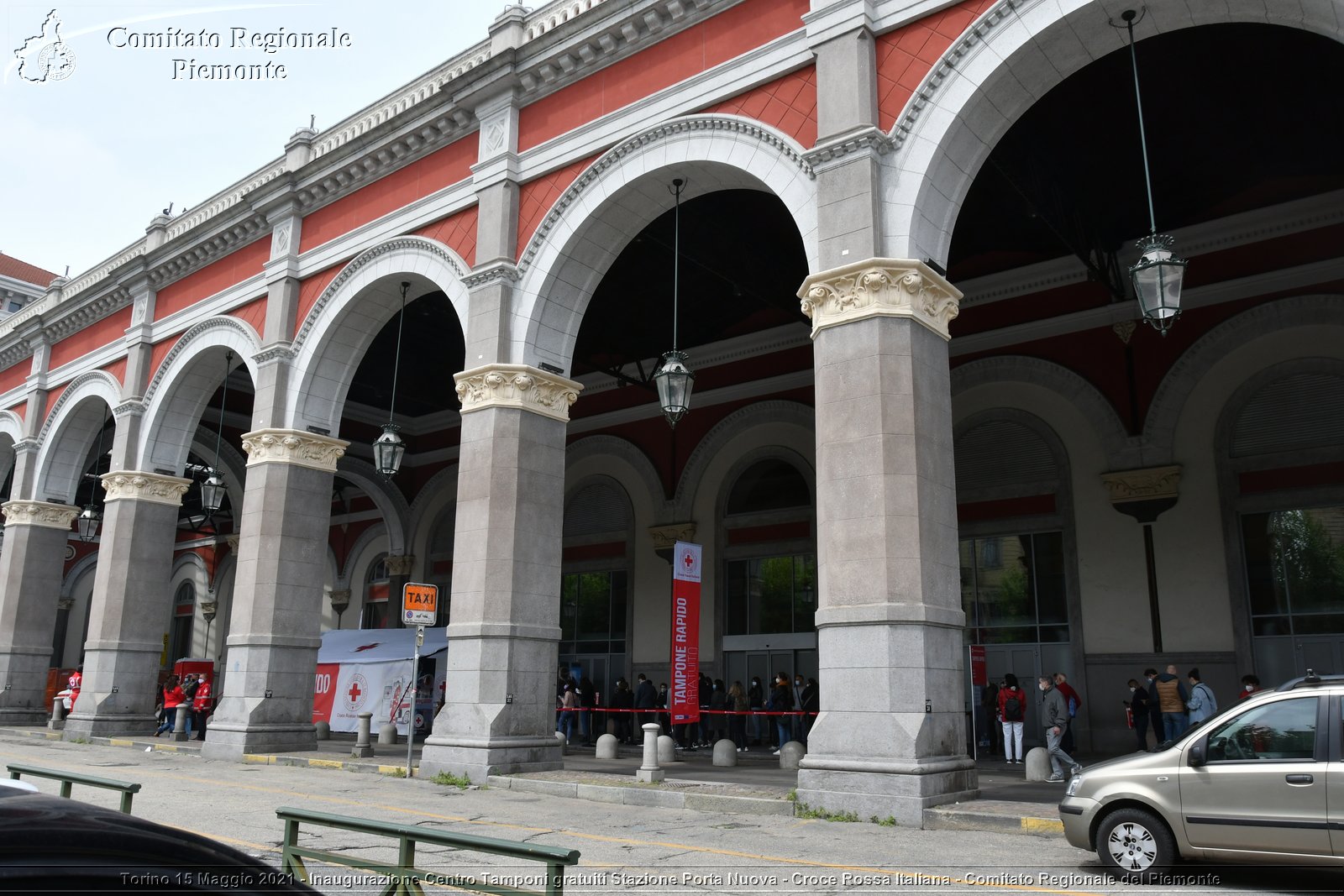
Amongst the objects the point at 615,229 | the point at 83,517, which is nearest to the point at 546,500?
the point at 615,229

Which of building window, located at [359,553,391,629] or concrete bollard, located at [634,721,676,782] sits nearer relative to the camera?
concrete bollard, located at [634,721,676,782]

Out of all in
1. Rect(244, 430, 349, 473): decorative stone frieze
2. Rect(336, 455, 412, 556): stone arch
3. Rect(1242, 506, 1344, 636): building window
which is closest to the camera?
Rect(1242, 506, 1344, 636): building window

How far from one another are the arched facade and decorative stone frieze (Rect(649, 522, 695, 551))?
0.27 feet

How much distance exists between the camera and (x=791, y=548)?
24.9 m

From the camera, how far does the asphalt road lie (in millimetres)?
7871

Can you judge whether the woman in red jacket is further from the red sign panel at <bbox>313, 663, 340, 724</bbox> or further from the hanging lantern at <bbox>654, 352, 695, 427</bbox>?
the hanging lantern at <bbox>654, 352, 695, 427</bbox>

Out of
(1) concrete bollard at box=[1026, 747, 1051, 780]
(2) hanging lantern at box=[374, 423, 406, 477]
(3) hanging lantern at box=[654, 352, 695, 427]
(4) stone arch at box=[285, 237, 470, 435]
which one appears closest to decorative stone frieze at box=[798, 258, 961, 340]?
(3) hanging lantern at box=[654, 352, 695, 427]

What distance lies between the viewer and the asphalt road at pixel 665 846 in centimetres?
787

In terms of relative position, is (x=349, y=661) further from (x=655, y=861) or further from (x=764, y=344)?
(x=655, y=861)

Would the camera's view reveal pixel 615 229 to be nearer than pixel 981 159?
No

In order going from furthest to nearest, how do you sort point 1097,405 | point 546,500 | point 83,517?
point 83,517, point 1097,405, point 546,500

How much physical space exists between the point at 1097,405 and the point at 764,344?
27.4 ft

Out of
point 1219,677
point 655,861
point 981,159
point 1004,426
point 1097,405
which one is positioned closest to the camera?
point 655,861

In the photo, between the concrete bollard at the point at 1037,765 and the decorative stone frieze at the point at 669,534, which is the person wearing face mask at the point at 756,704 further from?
the concrete bollard at the point at 1037,765
